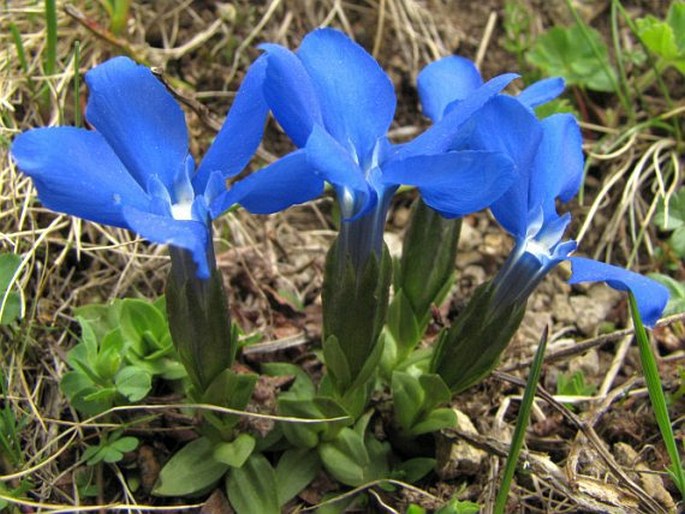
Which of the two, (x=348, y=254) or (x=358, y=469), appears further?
(x=358, y=469)

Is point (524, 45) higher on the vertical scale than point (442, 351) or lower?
higher

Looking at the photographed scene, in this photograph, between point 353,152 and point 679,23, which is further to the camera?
point 679,23

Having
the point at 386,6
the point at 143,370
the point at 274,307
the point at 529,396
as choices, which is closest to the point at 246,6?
the point at 386,6

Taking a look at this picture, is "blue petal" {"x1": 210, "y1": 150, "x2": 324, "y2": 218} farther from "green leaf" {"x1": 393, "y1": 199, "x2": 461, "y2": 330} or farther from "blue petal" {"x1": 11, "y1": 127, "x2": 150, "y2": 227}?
"green leaf" {"x1": 393, "y1": 199, "x2": 461, "y2": 330}

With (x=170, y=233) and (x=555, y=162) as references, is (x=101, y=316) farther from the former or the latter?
(x=555, y=162)

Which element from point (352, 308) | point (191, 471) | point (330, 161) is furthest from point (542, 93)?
point (191, 471)

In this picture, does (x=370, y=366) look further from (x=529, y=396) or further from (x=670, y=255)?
(x=670, y=255)
